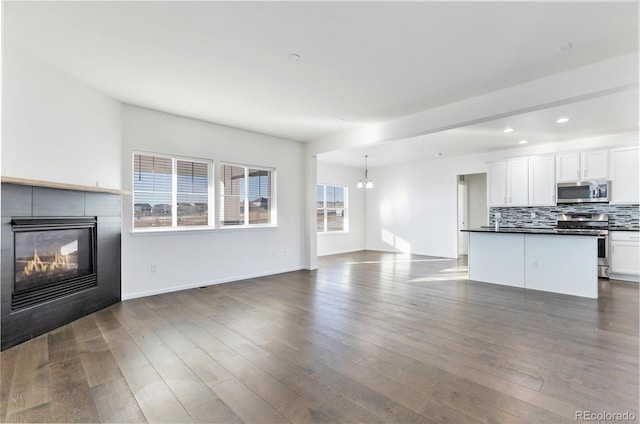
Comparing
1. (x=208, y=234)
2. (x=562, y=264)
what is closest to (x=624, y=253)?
(x=562, y=264)

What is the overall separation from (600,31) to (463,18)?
1.30 m

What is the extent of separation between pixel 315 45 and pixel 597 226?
22.8 feet

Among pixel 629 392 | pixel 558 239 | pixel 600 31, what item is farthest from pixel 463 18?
pixel 558 239

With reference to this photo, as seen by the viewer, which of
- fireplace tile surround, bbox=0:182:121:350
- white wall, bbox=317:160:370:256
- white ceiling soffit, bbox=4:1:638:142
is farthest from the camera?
white wall, bbox=317:160:370:256

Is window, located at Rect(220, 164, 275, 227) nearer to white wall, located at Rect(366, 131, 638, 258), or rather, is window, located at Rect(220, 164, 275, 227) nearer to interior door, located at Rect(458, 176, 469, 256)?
white wall, located at Rect(366, 131, 638, 258)

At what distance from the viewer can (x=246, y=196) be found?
5.89 meters

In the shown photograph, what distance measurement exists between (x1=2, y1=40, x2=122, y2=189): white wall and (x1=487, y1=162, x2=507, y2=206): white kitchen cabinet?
25.7 ft

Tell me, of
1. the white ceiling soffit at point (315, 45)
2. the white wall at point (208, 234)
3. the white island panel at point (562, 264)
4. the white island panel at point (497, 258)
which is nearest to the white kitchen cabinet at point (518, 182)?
the white island panel at point (497, 258)

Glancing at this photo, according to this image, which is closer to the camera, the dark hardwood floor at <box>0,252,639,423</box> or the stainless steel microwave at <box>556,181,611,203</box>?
the dark hardwood floor at <box>0,252,639,423</box>

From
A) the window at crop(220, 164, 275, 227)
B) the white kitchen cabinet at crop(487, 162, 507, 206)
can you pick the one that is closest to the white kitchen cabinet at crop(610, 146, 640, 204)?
the white kitchen cabinet at crop(487, 162, 507, 206)

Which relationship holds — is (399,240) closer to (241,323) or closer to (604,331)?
(604,331)

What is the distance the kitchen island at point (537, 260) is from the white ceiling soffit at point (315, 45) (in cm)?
265

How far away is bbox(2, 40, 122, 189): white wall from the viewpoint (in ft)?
9.38

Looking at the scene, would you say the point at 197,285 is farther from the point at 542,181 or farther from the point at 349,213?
the point at 542,181
